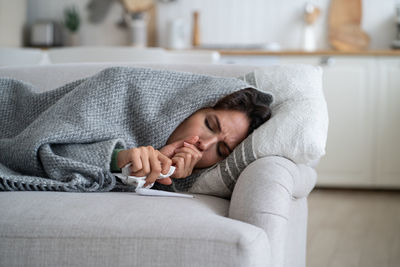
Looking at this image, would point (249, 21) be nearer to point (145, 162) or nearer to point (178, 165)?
point (178, 165)

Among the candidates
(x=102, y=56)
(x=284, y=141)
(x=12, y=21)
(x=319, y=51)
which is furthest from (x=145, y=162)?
(x=12, y=21)

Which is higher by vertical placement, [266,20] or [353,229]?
[266,20]

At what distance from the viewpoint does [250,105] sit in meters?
1.74

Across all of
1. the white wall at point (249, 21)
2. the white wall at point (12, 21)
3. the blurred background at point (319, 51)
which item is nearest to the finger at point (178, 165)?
the blurred background at point (319, 51)

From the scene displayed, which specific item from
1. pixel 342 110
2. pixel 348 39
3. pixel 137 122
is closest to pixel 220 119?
pixel 137 122

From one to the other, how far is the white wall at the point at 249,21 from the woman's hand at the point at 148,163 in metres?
3.59

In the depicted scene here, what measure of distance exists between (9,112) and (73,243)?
79cm

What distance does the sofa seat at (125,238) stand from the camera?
3.69 ft

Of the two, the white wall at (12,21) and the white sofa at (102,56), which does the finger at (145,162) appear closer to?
the white sofa at (102,56)

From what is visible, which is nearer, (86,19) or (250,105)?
(250,105)

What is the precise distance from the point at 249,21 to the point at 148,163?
3.68m

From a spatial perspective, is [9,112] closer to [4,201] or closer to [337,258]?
[4,201]

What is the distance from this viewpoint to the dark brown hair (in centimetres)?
174

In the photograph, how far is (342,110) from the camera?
4371mm
